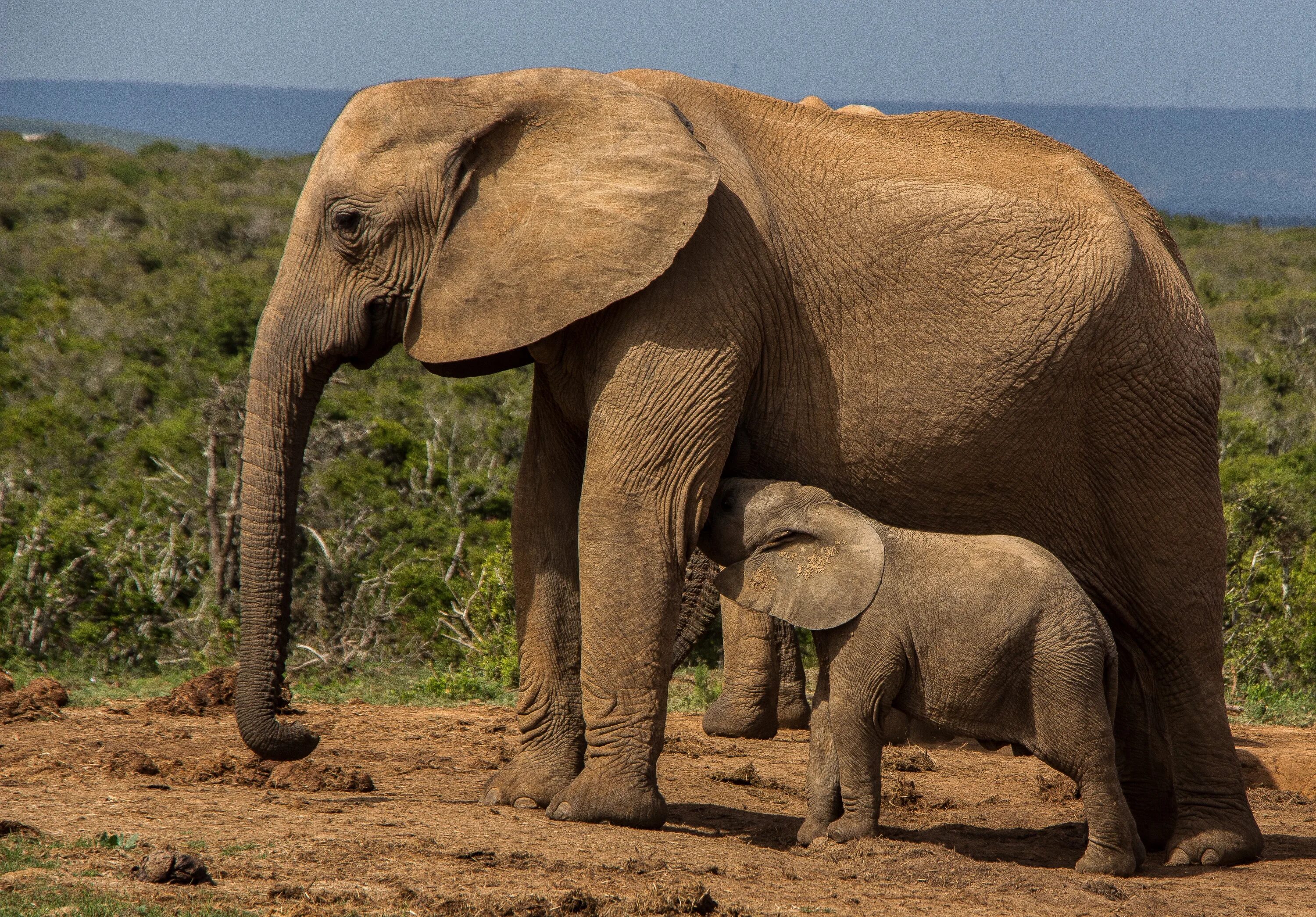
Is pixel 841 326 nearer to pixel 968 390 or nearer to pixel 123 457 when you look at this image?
pixel 968 390

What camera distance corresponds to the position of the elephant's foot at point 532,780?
20.3 ft

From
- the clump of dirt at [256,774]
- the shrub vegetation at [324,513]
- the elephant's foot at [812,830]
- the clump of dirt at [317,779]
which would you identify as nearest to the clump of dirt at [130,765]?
the clump of dirt at [256,774]

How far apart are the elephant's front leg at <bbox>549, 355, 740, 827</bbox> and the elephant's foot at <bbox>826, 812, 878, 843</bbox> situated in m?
0.67

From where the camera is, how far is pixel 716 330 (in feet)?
17.8

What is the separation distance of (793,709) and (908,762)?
119 centimetres

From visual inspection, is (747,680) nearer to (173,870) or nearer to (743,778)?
(743,778)

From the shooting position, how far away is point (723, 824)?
6.20m

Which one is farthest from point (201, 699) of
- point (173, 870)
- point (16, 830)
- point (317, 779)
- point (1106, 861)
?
point (1106, 861)

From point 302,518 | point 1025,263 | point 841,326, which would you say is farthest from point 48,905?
point 302,518

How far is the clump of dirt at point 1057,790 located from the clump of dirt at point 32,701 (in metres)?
4.57

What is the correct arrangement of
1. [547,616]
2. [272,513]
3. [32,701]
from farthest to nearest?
[32,701], [547,616], [272,513]

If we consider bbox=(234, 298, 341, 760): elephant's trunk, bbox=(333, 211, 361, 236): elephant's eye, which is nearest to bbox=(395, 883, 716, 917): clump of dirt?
bbox=(234, 298, 341, 760): elephant's trunk

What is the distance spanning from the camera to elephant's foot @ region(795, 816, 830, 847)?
561cm

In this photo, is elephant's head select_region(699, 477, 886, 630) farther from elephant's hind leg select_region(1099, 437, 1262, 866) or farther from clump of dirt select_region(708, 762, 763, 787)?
clump of dirt select_region(708, 762, 763, 787)
